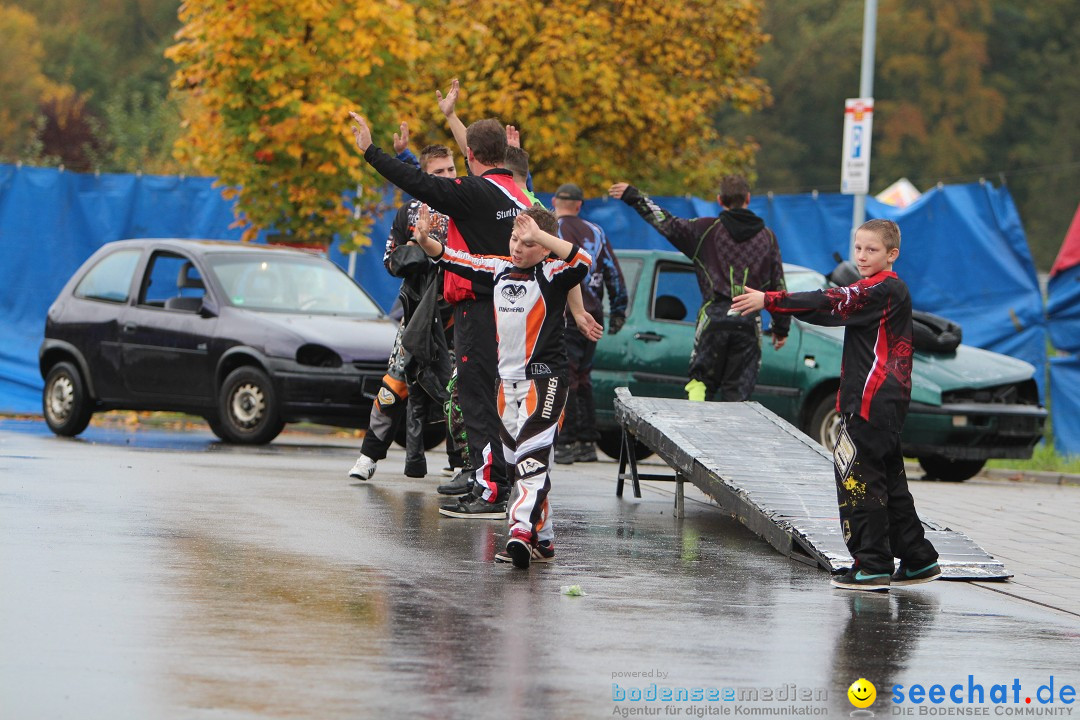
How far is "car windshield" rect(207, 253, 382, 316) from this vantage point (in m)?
14.9

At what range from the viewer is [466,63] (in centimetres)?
2236

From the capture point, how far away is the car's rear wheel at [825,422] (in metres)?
14.2

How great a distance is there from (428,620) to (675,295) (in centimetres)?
897

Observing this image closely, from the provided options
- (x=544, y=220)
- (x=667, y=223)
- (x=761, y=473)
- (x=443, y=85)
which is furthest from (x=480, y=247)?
(x=443, y=85)

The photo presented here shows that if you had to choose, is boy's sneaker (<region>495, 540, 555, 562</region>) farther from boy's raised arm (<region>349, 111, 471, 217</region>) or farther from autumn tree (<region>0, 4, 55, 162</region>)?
autumn tree (<region>0, 4, 55, 162</region>)

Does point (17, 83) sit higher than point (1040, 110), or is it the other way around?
point (17, 83)

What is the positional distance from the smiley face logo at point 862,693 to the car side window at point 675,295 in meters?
9.35

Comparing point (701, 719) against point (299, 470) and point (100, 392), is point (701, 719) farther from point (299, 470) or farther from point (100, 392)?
point (100, 392)

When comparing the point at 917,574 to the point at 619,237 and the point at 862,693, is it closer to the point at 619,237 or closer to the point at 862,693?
the point at 862,693

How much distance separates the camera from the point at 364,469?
37.8ft

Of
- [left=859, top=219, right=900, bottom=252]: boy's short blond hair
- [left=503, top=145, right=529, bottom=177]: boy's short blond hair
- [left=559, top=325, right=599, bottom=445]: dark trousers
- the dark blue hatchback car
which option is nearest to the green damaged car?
[left=559, top=325, right=599, bottom=445]: dark trousers

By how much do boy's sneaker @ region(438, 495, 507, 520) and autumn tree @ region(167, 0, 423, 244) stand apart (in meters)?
8.17

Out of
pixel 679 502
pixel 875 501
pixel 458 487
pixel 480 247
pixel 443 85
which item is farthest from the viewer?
pixel 443 85

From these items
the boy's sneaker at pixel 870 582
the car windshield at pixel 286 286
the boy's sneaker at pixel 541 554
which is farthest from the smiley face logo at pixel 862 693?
the car windshield at pixel 286 286
